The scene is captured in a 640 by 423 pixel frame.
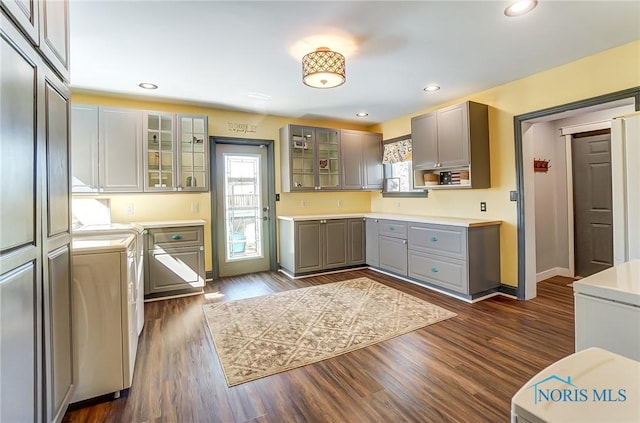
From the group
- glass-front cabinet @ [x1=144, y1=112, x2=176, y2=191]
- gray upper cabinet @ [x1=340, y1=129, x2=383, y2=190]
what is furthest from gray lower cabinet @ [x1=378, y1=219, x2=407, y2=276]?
glass-front cabinet @ [x1=144, y1=112, x2=176, y2=191]

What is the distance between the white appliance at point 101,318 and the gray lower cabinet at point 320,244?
2712mm

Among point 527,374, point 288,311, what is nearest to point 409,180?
point 288,311

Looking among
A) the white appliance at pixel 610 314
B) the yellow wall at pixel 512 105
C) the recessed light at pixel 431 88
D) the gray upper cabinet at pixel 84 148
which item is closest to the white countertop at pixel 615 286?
the white appliance at pixel 610 314

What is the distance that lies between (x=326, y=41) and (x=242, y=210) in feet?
9.70

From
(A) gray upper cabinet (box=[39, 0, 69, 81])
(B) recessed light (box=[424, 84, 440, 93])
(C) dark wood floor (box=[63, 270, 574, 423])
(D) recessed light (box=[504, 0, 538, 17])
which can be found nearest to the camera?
(A) gray upper cabinet (box=[39, 0, 69, 81])

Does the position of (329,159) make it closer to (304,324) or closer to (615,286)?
(304,324)

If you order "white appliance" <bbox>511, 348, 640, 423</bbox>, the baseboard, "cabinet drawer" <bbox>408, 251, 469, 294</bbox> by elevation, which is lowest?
the baseboard

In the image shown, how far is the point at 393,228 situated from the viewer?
440cm

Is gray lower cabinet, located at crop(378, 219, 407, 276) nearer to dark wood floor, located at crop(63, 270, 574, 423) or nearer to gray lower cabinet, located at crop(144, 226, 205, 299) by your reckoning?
dark wood floor, located at crop(63, 270, 574, 423)

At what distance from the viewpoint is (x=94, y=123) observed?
348cm

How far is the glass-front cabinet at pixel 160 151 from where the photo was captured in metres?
3.78

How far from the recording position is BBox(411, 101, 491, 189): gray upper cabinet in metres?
3.62

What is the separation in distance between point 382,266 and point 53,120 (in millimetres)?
4106

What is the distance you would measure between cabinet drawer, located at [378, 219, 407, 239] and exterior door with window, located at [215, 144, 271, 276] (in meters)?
1.82
